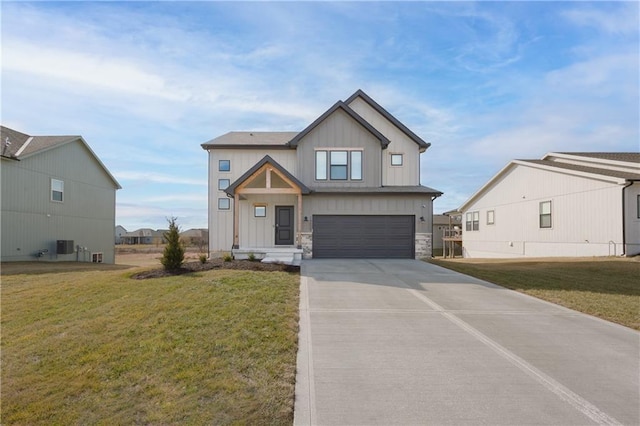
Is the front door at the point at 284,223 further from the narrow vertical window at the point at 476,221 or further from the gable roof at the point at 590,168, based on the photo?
the narrow vertical window at the point at 476,221

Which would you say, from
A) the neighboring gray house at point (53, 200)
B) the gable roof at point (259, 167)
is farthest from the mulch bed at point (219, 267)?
the neighboring gray house at point (53, 200)

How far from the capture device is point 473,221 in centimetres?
3047

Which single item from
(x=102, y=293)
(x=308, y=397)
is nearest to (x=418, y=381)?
(x=308, y=397)

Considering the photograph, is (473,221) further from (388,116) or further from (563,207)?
(388,116)

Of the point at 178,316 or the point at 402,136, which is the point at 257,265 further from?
the point at 402,136

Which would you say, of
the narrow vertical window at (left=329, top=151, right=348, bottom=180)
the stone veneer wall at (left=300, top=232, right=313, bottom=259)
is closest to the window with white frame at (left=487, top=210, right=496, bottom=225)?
the narrow vertical window at (left=329, top=151, right=348, bottom=180)

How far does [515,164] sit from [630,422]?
23.1m

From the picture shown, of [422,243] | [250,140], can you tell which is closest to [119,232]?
[250,140]

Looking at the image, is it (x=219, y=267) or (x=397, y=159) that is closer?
(x=219, y=267)

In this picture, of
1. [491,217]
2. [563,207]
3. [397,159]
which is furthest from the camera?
[491,217]

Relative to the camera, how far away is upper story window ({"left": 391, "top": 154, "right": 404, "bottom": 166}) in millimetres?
19875

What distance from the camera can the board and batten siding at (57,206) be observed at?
19422 mm

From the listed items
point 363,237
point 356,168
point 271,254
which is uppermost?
point 356,168

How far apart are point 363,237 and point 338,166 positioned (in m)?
3.70
